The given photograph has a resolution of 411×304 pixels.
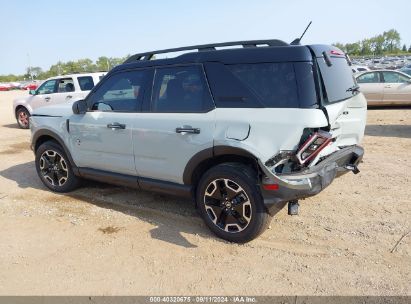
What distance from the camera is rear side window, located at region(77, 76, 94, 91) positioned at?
1072 cm

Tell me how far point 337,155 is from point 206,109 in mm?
1426

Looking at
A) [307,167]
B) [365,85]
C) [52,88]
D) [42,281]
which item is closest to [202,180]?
[307,167]

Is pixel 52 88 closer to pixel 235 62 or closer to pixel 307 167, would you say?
pixel 235 62

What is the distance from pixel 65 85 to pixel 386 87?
1056 cm

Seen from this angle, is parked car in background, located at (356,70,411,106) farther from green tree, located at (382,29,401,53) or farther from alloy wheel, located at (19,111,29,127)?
green tree, located at (382,29,401,53)

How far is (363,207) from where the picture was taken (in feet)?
14.5

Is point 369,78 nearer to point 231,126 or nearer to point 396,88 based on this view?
point 396,88

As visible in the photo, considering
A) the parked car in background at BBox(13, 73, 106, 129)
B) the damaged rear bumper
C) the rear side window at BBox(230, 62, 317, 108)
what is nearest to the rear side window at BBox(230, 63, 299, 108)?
the rear side window at BBox(230, 62, 317, 108)

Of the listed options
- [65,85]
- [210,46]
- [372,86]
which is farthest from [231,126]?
[372,86]

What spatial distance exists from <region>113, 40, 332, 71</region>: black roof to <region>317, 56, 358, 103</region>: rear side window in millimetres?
179

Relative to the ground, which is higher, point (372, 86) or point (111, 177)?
point (372, 86)

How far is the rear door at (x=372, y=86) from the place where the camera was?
12219 millimetres

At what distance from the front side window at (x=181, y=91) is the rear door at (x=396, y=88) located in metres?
10.5

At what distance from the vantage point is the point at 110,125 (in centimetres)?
435
